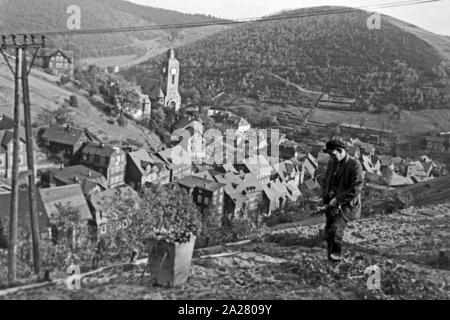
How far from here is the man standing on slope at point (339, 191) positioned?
16.0 ft

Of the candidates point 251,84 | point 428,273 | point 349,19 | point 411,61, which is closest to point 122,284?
point 428,273

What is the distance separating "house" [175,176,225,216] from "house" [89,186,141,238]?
14.7 ft

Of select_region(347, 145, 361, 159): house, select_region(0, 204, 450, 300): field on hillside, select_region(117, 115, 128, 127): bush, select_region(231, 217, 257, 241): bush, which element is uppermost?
select_region(117, 115, 128, 127): bush

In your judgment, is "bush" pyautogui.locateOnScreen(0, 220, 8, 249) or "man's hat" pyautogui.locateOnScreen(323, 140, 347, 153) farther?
"bush" pyautogui.locateOnScreen(0, 220, 8, 249)

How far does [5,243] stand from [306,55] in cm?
6786

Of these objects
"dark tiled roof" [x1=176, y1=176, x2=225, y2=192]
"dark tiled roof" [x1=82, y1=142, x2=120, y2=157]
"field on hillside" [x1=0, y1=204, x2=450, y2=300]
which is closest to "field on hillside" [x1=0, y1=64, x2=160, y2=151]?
"dark tiled roof" [x1=82, y1=142, x2=120, y2=157]

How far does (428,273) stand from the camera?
221 inches

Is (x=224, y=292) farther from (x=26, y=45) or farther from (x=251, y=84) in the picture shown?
(x=251, y=84)

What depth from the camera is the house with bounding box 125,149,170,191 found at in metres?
27.4

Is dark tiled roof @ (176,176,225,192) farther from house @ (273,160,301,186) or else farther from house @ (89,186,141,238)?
house @ (273,160,301,186)

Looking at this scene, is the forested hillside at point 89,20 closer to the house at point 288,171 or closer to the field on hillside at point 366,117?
the field on hillside at point 366,117

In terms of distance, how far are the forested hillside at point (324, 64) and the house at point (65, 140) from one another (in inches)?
1249

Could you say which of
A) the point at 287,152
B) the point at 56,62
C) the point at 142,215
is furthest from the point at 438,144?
the point at 56,62

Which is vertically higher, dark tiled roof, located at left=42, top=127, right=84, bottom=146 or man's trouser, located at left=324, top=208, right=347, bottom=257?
man's trouser, located at left=324, top=208, right=347, bottom=257
